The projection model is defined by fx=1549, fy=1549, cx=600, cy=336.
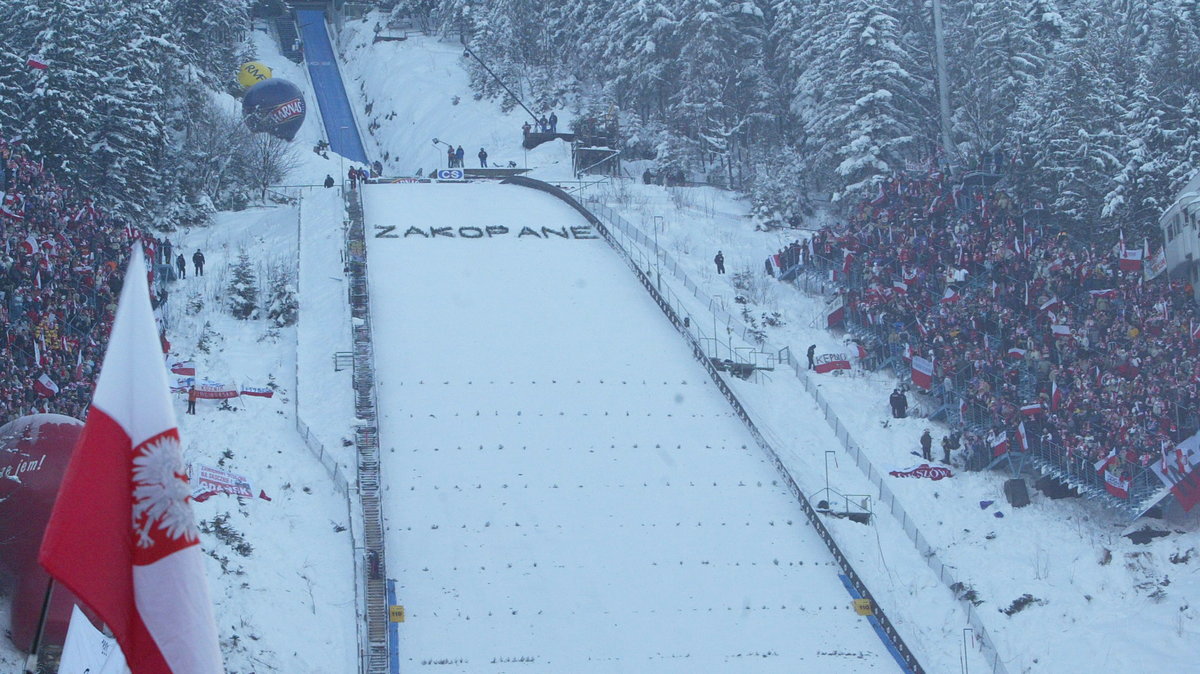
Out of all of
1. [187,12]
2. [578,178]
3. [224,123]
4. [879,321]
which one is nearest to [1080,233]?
[879,321]

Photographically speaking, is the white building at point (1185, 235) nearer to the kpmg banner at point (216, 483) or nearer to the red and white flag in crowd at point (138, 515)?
the kpmg banner at point (216, 483)

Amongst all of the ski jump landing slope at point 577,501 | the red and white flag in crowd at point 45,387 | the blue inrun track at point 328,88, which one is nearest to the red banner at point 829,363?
the ski jump landing slope at point 577,501

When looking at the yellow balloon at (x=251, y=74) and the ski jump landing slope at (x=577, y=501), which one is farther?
the yellow balloon at (x=251, y=74)

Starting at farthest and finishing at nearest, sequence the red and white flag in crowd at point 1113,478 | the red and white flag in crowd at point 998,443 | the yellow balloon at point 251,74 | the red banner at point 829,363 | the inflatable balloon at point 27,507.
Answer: the yellow balloon at point 251,74
the red banner at point 829,363
the red and white flag in crowd at point 998,443
the red and white flag in crowd at point 1113,478
the inflatable balloon at point 27,507

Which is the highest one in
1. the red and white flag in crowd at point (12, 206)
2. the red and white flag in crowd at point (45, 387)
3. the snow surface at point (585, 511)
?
the red and white flag in crowd at point (12, 206)

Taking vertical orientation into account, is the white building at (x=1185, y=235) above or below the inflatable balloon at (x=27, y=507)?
above

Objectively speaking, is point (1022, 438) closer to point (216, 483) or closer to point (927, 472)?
point (927, 472)

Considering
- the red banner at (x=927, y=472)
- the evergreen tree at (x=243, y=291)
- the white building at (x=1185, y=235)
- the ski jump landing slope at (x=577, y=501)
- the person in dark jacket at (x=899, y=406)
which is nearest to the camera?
the ski jump landing slope at (x=577, y=501)
